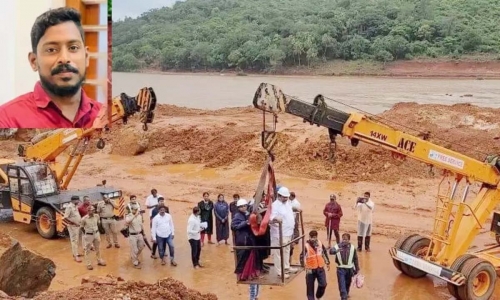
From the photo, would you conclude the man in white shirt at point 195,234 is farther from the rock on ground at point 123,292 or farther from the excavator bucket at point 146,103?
the rock on ground at point 123,292

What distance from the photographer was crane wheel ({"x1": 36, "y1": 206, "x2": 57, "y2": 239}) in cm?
1332

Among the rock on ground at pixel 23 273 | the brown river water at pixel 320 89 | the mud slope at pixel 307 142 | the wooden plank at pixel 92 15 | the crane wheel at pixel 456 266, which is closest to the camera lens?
the wooden plank at pixel 92 15

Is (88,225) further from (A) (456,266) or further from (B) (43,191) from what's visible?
(A) (456,266)

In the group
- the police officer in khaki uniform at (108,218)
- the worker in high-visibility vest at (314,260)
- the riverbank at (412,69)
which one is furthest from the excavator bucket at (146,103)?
the riverbank at (412,69)

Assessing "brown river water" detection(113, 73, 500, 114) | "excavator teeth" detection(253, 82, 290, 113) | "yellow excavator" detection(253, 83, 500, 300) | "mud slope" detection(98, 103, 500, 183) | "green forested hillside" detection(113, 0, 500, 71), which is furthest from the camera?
"green forested hillside" detection(113, 0, 500, 71)

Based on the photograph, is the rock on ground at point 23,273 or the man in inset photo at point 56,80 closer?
the man in inset photo at point 56,80

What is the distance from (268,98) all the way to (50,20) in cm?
477

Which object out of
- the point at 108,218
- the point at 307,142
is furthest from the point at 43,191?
the point at 307,142

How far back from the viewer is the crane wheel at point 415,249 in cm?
1118

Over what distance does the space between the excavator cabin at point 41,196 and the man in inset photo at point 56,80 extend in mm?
10161

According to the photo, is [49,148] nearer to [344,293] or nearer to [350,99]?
[344,293]

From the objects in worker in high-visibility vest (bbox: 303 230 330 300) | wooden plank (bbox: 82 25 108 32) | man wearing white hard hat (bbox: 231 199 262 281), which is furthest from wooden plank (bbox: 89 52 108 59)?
worker in high-visibility vest (bbox: 303 230 330 300)

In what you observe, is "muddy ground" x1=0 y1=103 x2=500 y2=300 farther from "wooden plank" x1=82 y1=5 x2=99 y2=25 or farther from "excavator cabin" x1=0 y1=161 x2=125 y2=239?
"wooden plank" x1=82 y1=5 x2=99 y2=25

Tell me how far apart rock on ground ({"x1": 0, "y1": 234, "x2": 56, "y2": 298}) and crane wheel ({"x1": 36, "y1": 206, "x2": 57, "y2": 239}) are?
3.35m
